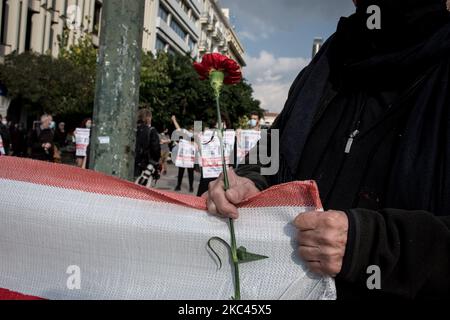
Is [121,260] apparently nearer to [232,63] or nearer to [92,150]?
[232,63]

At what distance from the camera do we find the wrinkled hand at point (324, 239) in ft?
3.86

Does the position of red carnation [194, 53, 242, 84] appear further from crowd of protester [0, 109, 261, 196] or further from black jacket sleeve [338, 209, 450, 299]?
crowd of protester [0, 109, 261, 196]

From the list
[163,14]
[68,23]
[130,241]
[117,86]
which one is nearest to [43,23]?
[68,23]

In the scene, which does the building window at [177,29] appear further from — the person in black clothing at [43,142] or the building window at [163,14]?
the person in black clothing at [43,142]

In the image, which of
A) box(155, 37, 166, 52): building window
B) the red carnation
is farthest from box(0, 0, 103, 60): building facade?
the red carnation

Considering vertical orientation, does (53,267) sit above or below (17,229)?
below

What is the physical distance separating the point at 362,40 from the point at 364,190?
0.52 meters

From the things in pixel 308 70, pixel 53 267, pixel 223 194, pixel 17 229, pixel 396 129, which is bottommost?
pixel 53 267

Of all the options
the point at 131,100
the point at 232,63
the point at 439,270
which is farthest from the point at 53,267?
the point at 131,100

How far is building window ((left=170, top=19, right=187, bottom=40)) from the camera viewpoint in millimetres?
58156

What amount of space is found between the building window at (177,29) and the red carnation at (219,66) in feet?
192

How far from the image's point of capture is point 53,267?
155 cm

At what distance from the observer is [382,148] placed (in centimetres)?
148

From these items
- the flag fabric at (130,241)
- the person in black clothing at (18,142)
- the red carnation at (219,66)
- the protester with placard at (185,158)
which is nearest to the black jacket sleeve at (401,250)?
the flag fabric at (130,241)
